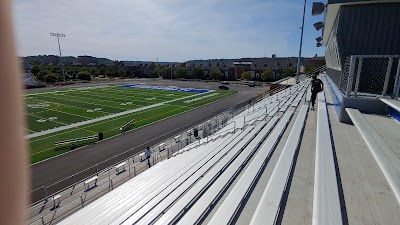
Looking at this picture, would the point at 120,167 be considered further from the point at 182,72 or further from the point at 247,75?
the point at 182,72

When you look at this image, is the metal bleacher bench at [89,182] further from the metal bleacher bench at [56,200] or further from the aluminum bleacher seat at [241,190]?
the aluminum bleacher seat at [241,190]

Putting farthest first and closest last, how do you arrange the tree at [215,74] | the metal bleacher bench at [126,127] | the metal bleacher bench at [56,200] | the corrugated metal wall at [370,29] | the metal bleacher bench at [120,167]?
1. the tree at [215,74]
2. the metal bleacher bench at [126,127]
3. the metal bleacher bench at [120,167]
4. the metal bleacher bench at [56,200]
5. the corrugated metal wall at [370,29]

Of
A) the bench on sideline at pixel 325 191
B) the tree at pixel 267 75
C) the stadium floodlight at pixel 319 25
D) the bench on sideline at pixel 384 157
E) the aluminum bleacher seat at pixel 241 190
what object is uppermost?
the stadium floodlight at pixel 319 25

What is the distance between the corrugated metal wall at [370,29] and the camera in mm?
8711

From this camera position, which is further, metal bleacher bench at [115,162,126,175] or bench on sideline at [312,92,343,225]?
metal bleacher bench at [115,162,126,175]

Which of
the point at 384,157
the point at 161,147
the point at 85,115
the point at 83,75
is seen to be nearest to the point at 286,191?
the point at 384,157

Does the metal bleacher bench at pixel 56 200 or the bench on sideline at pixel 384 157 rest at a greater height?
the bench on sideline at pixel 384 157

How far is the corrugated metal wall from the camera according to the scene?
871cm

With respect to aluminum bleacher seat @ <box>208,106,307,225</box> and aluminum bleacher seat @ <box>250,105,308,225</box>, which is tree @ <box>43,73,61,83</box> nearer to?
aluminum bleacher seat @ <box>208,106,307,225</box>

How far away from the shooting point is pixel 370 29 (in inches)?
358

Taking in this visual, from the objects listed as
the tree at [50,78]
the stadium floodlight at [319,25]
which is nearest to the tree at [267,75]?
the stadium floodlight at [319,25]

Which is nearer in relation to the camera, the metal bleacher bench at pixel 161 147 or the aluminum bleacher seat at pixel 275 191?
the aluminum bleacher seat at pixel 275 191

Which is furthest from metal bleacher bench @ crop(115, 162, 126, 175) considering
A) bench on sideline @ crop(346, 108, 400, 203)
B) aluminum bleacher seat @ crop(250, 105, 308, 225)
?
bench on sideline @ crop(346, 108, 400, 203)

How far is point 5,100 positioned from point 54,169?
1582cm
